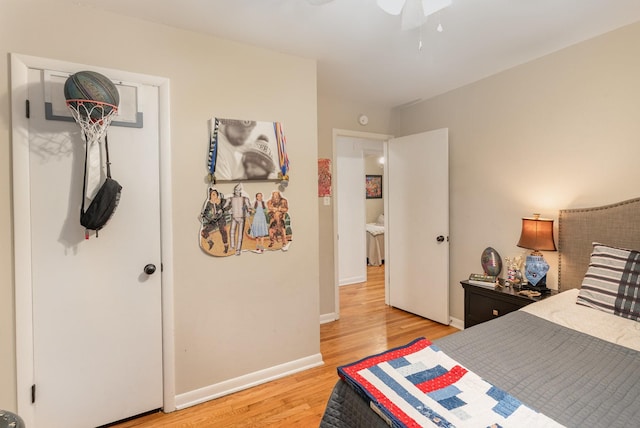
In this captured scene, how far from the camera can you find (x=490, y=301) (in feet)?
8.38

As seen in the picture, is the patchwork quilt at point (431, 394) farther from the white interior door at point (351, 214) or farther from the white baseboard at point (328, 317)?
the white interior door at point (351, 214)

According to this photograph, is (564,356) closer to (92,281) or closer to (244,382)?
(244,382)

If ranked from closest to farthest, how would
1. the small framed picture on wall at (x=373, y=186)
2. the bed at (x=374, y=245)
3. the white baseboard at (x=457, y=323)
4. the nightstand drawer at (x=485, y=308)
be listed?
1. the nightstand drawer at (x=485, y=308)
2. the white baseboard at (x=457, y=323)
3. the bed at (x=374, y=245)
4. the small framed picture on wall at (x=373, y=186)

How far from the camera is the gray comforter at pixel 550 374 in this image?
1.07 meters

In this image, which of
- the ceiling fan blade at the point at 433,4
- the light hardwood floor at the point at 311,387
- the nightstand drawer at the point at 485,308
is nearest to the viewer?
the ceiling fan blade at the point at 433,4

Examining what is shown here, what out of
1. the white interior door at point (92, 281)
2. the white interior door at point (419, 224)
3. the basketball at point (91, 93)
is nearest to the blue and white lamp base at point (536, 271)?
the white interior door at point (419, 224)

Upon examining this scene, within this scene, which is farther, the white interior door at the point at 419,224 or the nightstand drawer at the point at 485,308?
the white interior door at the point at 419,224

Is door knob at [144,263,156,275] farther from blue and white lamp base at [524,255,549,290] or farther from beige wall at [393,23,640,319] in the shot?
beige wall at [393,23,640,319]

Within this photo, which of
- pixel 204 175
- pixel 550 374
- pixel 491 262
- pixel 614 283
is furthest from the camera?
pixel 491 262

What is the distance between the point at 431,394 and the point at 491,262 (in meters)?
2.14

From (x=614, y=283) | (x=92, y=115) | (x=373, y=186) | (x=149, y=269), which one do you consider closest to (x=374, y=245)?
(x=373, y=186)

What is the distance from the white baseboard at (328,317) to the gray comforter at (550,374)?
2.04m

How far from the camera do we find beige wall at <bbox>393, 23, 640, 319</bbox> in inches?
84.1

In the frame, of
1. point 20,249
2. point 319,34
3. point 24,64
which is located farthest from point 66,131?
point 319,34
